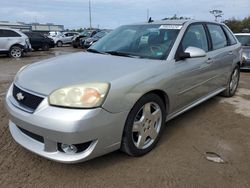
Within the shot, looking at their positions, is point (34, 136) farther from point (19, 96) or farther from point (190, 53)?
point (190, 53)

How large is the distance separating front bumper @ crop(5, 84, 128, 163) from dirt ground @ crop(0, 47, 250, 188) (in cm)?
27

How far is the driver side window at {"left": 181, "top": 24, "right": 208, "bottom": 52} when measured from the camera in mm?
3934

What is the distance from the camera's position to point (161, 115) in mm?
3424

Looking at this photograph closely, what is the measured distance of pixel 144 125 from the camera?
3172mm

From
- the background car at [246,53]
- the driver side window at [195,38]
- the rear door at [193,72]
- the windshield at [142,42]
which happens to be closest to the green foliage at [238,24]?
the background car at [246,53]

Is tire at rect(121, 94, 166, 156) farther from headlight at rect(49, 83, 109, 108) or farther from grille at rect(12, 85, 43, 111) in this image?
grille at rect(12, 85, 43, 111)

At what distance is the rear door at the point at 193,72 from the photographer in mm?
3647

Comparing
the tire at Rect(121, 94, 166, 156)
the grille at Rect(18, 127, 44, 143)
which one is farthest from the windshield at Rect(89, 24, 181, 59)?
the grille at Rect(18, 127, 44, 143)

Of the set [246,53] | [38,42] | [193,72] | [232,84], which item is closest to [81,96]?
[193,72]

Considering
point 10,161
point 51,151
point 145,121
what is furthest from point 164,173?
point 10,161

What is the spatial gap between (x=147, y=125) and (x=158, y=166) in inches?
18.8

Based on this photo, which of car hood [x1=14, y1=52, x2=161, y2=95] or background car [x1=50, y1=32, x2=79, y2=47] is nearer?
car hood [x1=14, y1=52, x2=161, y2=95]

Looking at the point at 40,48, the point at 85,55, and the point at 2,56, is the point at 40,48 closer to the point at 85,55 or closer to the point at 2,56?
the point at 2,56

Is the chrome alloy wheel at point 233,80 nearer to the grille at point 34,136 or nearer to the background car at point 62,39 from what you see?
the grille at point 34,136
